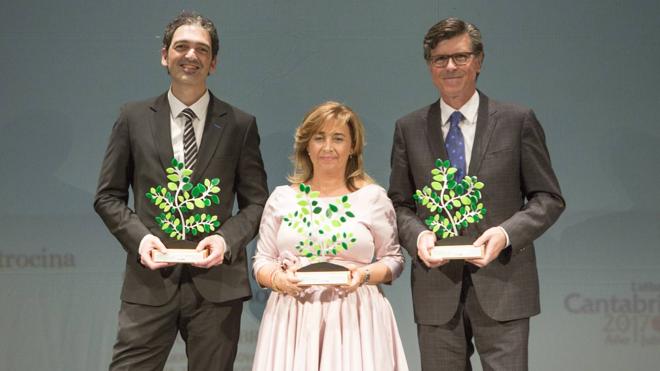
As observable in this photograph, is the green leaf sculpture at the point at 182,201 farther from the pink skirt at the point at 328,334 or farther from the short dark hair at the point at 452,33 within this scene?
the short dark hair at the point at 452,33

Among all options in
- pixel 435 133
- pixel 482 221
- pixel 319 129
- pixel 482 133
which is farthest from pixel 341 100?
pixel 482 221

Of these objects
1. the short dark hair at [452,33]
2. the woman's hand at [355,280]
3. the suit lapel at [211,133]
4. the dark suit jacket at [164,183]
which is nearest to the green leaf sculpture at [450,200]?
the woman's hand at [355,280]

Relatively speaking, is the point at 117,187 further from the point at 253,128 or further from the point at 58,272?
the point at 58,272

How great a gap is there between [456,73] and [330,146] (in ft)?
1.89

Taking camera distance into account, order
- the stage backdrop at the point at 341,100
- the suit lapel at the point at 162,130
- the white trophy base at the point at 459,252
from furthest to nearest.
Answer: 1. the stage backdrop at the point at 341,100
2. the suit lapel at the point at 162,130
3. the white trophy base at the point at 459,252

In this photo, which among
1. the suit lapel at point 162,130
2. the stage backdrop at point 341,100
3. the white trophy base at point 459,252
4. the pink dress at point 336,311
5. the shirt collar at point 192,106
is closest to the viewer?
the white trophy base at point 459,252

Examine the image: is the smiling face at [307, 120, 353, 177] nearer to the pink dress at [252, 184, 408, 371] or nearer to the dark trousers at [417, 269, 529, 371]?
the pink dress at [252, 184, 408, 371]

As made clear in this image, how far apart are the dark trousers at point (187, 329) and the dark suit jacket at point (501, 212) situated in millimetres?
794

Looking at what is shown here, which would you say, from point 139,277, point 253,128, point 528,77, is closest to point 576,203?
point 528,77

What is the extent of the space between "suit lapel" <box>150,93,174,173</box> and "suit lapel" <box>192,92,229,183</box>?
0.12 meters

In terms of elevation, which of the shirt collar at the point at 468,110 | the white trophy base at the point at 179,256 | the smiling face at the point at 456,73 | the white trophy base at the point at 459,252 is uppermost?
the smiling face at the point at 456,73

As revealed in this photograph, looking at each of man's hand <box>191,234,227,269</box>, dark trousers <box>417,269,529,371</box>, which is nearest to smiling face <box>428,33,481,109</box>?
dark trousers <box>417,269,529,371</box>

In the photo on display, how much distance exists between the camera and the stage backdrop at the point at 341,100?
14.2 ft

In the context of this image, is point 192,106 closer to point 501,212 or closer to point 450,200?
point 450,200
